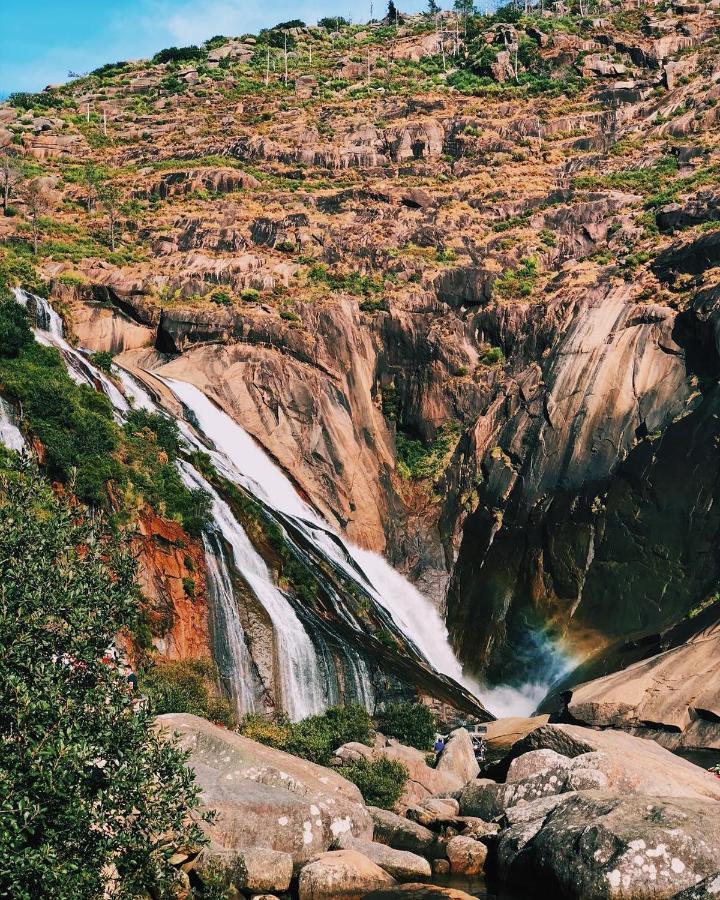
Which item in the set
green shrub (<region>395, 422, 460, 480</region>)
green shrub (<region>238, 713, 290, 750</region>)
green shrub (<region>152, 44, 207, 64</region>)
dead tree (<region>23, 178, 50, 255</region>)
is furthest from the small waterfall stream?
green shrub (<region>152, 44, 207, 64</region>)

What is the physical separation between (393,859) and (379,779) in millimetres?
6784

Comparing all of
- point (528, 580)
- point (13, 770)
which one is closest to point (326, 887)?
point (13, 770)

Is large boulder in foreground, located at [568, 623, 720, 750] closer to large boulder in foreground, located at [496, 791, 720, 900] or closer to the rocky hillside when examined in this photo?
the rocky hillside

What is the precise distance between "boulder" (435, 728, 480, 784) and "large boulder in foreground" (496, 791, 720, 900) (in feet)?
39.2

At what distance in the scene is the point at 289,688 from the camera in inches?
1474

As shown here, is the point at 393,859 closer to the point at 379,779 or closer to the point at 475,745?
the point at 379,779

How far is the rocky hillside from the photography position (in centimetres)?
5372

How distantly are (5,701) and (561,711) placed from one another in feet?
107

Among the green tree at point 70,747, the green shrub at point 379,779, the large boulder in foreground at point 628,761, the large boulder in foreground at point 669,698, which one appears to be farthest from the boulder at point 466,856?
the large boulder in foreground at point 669,698

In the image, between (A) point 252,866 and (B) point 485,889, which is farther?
(B) point 485,889

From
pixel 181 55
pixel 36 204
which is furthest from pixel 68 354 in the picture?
pixel 181 55

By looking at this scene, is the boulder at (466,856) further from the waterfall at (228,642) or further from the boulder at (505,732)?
the boulder at (505,732)

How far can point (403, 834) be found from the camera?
81.7ft

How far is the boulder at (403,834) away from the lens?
24.6 m
